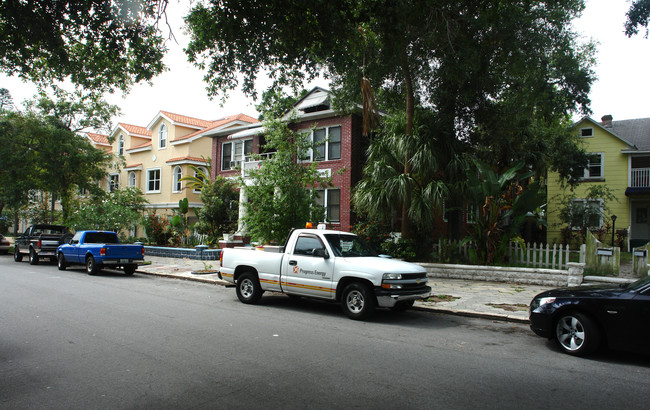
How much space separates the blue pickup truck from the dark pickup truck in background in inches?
114

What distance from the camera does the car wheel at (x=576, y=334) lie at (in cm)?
633

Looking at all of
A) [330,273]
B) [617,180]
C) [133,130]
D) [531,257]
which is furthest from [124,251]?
[617,180]

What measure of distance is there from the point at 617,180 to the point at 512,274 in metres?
18.7

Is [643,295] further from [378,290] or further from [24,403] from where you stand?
[24,403]

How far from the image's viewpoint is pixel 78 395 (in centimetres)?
457

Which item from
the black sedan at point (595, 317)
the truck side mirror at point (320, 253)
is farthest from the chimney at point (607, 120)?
the truck side mirror at point (320, 253)

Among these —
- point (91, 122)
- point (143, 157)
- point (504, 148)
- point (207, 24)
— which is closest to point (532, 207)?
point (504, 148)

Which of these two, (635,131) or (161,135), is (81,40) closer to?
(161,135)

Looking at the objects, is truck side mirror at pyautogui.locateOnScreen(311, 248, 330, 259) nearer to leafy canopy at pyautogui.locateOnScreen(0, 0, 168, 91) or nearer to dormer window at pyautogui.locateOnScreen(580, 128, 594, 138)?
leafy canopy at pyautogui.locateOnScreen(0, 0, 168, 91)

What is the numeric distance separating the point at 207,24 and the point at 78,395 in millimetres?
6755

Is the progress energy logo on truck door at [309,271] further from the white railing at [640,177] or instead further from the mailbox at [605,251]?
the white railing at [640,177]

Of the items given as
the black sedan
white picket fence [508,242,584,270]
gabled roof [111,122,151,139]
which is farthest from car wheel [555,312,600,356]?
gabled roof [111,122,151,139]

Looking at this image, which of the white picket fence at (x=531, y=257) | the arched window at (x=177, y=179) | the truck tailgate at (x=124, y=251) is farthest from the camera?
the arched window at (x=177, y=179)

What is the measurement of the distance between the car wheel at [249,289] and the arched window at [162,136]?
27428 mm
